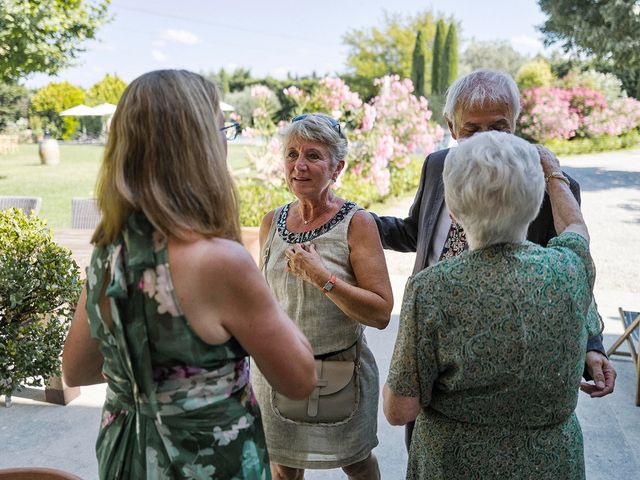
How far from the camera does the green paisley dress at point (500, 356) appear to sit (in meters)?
1.20

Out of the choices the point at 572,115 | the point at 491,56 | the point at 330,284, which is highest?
the point at 491,56

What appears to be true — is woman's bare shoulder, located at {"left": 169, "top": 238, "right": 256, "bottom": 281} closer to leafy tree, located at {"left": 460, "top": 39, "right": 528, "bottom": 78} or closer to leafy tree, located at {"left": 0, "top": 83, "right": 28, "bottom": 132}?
leafy tree, located at {"left": 0, "top": 83, "right": 28, "bottom": 132}

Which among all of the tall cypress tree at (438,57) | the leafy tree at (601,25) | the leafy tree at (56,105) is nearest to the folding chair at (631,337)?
the leafy tree at (601,25)

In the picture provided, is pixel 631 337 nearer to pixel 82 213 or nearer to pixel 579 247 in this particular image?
pixel 579 247

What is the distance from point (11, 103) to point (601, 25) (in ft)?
99.6

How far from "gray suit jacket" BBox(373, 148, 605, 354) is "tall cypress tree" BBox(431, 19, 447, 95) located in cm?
3234

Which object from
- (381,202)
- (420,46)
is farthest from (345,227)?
(420,46)

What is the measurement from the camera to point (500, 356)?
47.5 inches

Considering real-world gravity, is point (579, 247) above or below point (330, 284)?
above

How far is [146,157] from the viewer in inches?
43.0

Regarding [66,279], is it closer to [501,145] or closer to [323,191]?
[323,191]

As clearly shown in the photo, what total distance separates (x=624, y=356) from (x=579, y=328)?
3776mm

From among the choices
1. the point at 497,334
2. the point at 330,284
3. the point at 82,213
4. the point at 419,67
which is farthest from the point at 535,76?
the point at 497,334

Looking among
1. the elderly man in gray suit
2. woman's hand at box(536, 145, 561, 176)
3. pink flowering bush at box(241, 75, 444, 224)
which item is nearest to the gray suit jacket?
the elderly man in gray suit
